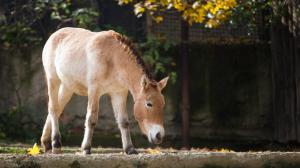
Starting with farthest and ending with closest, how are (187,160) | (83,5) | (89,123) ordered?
(83,5)
(89,123)
(187,160)

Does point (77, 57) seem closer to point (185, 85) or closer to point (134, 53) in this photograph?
point (134, 53)

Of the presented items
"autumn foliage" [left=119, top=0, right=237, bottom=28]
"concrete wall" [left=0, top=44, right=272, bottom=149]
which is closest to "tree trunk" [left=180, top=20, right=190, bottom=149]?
"concrete wall" [left=0, top=44, right=272, bottom=149]

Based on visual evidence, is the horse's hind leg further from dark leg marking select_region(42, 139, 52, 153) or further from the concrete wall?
the concrete wall

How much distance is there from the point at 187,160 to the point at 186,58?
8297 mm

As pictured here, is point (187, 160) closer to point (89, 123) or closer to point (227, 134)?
point (89, 123)

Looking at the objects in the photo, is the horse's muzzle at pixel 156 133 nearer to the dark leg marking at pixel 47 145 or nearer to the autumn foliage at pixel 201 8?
the dark leg marking at pixel 47 145

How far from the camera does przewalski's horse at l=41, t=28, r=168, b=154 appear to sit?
7.73m

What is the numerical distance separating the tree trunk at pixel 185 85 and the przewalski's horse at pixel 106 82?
4.65 m

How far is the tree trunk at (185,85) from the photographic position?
1352 cm

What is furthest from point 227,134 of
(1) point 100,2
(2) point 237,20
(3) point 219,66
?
(1) point 100,2

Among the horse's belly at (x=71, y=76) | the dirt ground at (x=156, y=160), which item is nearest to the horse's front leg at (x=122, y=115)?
the horse's belly at (x=71, y=76)

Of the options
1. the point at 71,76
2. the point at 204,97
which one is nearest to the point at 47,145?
the point at 71,76

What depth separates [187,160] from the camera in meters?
5.64

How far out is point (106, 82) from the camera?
27.1 ft
